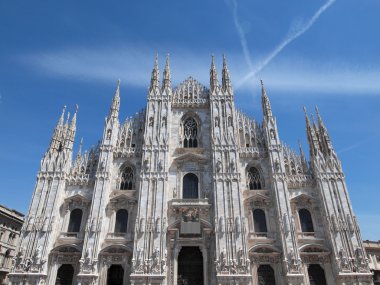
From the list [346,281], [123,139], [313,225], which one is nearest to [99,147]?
[123,139]

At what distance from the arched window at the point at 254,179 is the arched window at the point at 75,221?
51.2 feet

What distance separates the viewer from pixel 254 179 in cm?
2958

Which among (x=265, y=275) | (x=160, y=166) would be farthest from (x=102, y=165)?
(x=265, y=275)

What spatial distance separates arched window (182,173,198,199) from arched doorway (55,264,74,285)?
36.3ft

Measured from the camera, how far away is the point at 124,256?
83.5 feet

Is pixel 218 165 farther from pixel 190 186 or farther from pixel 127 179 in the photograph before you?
pixel 127 179

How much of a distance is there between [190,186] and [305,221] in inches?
418

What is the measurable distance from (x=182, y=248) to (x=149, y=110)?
45.8 ft

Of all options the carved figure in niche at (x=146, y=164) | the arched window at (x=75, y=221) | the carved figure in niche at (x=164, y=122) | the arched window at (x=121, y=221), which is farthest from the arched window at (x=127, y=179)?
the carved figure in niche at (x=164, y=122)

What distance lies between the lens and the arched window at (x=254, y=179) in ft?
95.7

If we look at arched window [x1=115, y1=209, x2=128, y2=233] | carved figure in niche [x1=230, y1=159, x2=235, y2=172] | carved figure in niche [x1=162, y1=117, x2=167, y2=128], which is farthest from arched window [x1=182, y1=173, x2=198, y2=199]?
carved figure in niche [x1=162, y1=117, x2=167, y2=128]

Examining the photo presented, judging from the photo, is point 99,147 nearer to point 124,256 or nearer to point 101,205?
point 101,205

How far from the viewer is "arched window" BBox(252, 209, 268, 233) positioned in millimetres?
27053

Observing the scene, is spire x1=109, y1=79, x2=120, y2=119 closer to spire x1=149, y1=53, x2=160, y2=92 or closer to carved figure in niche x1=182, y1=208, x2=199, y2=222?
spire x1=149, y1=53, x2=160, y2=92
